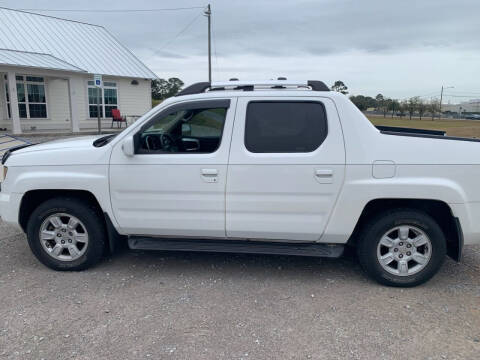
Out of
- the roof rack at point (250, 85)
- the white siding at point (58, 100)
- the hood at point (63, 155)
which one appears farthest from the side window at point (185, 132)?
the white siding at point (58, 100)

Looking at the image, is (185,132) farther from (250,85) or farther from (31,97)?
(31,97)

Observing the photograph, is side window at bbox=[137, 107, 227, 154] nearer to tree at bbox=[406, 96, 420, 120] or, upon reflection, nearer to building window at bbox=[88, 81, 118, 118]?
building window at bbox=[88, 81, 118, 118]

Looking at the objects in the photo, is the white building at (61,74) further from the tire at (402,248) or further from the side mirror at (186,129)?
the tire at (402,248)

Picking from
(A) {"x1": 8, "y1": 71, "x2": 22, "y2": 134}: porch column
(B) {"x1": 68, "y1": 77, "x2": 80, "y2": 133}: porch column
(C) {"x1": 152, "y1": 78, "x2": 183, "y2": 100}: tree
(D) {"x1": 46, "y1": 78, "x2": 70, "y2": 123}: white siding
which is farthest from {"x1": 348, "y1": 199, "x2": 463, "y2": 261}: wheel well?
(C) {"x1": 152, "y1": 78, "x2": 183, "y2": 100}: tree

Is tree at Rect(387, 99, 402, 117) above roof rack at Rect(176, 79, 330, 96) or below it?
above

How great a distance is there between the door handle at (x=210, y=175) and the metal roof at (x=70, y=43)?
1657 cm

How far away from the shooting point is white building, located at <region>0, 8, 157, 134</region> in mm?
17047

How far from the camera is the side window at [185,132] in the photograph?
3887mm

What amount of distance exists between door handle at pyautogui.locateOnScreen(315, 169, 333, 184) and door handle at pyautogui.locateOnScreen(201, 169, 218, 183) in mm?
961

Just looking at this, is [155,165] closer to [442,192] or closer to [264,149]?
[264,149]

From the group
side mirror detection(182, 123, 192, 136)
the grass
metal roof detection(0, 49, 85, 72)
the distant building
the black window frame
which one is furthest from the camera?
the distant building

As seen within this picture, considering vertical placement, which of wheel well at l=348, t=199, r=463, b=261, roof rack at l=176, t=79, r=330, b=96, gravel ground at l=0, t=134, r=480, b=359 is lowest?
gravel ground at l=0, t=134, r=480, b=359

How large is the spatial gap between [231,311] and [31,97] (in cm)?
1905

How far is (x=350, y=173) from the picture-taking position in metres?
3.59
